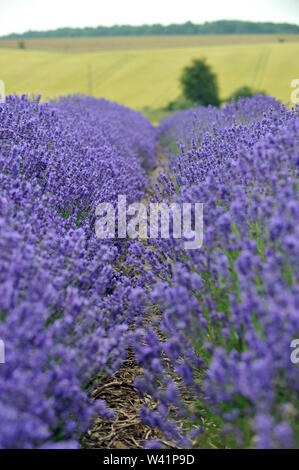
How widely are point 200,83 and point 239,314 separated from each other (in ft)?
73.0

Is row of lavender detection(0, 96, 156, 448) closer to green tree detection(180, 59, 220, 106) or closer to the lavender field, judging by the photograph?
the lavender field

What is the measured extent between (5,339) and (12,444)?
0.30 meters

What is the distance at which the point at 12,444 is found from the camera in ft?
3.34

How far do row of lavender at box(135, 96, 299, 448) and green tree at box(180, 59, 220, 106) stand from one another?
67.7 ft

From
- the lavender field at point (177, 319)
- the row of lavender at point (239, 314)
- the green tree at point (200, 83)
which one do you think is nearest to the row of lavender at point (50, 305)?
the lavender field at point (177, 319)

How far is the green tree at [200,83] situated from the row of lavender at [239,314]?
20.6m

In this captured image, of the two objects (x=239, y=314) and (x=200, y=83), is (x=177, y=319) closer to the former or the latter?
(x=239, y=314)

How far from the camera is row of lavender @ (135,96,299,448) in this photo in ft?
3.50

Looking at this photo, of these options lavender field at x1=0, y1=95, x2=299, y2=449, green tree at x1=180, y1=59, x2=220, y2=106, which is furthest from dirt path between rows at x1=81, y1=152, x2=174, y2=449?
green tree at x1=180, y1=59, x2=220, y2=106

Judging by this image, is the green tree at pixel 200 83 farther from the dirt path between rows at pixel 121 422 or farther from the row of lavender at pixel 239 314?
the dirt path between rows at pixel 121 422

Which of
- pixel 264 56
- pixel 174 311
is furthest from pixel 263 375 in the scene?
pixel 264 56
